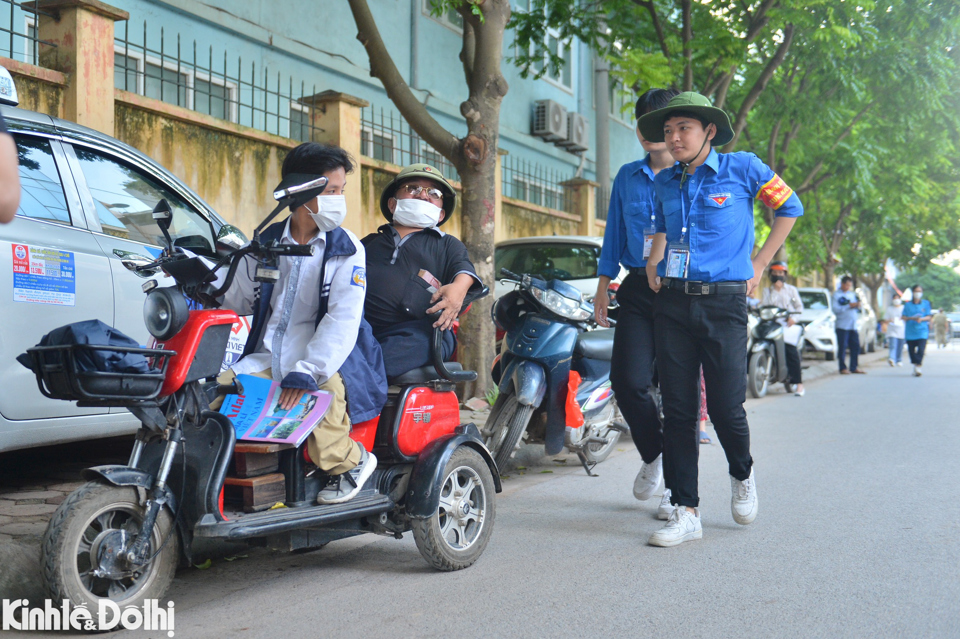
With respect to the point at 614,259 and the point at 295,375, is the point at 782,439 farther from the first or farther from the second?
the point at 295,375

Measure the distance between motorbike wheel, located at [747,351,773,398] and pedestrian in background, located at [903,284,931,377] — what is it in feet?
18.5

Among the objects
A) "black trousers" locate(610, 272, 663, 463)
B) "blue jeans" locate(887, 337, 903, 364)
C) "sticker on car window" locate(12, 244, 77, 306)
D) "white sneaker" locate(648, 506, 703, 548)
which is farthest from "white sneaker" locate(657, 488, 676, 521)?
"blue jeans" locate(887, 337, 903, 364)

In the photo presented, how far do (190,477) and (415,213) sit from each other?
5.35 feet

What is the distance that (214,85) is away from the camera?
11.5m

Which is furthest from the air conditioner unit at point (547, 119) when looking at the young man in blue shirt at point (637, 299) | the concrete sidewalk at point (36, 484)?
the young man in blue shirt at point (637, 299)

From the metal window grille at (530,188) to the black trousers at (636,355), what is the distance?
10928 millimetres

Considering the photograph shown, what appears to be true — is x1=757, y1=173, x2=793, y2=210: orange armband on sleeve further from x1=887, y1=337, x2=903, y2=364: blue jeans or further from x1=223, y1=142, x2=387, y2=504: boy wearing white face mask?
x1=887, y1=337, x2=903, y2=364: blue jeans

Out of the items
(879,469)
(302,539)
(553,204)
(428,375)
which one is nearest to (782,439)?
(879,469)

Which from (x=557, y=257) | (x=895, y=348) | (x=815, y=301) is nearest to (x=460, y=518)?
(x=557, y=257)

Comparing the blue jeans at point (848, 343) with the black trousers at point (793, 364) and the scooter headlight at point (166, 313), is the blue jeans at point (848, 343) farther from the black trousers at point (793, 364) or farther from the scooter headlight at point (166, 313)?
the scooter headlight at point (166, 313)

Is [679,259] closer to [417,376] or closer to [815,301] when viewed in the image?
[417,376]

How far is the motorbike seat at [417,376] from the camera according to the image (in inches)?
160

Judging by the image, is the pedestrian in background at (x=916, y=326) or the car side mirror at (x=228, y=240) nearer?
the car side mirror at (x=228, y=240)

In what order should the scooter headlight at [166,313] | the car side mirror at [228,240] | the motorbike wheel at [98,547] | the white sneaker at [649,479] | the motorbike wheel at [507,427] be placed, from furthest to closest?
the motorbike wheel at [507,427] → the white sneaker at [649,479] → the car side mirror at [228,240] → the scooter headlight at [166,313] → the motorbike wheel at [98,547]
